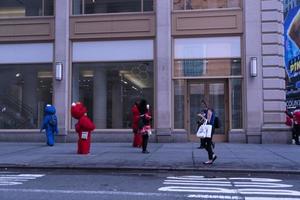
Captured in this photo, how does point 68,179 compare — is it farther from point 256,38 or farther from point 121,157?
point 256,38

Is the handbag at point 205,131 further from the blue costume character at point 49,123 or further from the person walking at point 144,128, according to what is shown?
the blue costume character at point 49,123

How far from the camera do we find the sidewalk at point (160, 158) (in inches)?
503

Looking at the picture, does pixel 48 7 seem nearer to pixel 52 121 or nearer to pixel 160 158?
pixel 52 121

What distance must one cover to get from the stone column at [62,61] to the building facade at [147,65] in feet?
0.14

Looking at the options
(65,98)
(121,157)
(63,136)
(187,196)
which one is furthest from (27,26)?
(187,196)

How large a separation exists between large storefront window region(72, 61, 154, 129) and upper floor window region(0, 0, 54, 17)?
289 cm

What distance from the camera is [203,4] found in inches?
829

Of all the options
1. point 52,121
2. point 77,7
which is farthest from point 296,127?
point 77,7

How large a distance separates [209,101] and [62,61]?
21.4ft

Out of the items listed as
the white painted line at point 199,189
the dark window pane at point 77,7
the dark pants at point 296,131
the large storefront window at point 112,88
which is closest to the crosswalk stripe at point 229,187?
the white painted line at point 199,189

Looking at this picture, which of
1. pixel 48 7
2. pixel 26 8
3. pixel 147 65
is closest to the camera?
pixel 147 65

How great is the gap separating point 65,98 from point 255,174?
11.1m

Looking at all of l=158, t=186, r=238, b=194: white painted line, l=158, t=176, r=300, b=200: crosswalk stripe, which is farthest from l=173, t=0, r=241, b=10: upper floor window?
l=158, t=186, r=238, b=194: white painted line

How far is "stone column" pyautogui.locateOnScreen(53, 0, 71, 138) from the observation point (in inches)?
829
